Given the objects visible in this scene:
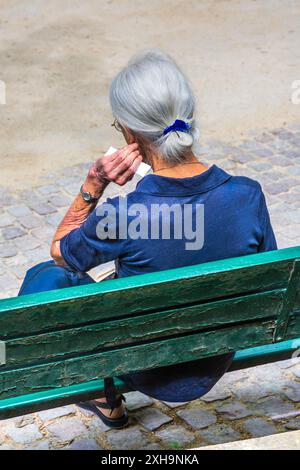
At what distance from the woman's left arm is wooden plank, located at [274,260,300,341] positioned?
28.2 inches

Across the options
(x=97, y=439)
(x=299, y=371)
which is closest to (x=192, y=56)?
(x=299, y=371)

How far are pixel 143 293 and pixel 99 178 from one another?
29.9 inches

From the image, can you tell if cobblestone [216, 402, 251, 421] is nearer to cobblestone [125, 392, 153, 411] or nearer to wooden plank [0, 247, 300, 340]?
cobblestone [125, 392, 153, 411]

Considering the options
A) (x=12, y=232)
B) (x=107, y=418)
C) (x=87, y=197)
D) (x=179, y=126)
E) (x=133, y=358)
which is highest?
(x=179, y=126)

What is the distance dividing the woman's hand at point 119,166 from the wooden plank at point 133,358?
2.24 feet

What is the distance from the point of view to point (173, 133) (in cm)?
328

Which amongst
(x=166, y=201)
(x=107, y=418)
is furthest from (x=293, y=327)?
(x=107, y=418)

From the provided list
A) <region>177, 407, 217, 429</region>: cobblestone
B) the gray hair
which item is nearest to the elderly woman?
the gray hair

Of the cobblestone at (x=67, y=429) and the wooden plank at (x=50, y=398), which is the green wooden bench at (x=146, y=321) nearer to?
the wooden plank at (x=50, y=398)

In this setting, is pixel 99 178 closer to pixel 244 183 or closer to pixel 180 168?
pixel 180 168

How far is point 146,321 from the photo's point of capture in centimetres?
307
